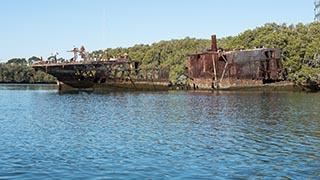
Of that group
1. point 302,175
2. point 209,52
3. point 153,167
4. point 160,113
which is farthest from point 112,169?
point 209,52

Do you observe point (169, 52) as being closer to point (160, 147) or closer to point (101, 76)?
A: point (101, 76)

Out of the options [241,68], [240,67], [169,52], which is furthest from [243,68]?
[169,52]

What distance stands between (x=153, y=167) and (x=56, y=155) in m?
4.45

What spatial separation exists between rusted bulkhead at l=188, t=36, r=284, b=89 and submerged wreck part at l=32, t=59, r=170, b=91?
9036 mm

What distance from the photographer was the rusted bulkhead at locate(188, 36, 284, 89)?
242ft

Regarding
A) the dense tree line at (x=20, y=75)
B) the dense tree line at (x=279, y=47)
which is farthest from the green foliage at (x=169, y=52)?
the dense tree line at (x=20, y=75)

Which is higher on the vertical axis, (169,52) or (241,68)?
(169,52)

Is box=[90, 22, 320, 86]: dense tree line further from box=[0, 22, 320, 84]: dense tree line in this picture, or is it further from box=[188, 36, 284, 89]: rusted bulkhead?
box=[188, 36, 284, 89]: rusted bulkhead

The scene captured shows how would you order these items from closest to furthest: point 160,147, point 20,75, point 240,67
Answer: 1. point 160,147
2. point 240,67
3. point 20,75

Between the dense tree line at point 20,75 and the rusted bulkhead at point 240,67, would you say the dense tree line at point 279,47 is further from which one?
the dense tree line at point 20,75

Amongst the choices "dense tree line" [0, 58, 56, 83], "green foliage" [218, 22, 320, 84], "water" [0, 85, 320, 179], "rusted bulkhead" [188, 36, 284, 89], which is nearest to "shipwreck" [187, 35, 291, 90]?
"rusted bulkhead" [188, 36, 284, 89]

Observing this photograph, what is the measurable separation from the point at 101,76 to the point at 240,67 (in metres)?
24.5

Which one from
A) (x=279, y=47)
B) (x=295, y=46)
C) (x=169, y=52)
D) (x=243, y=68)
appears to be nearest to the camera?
(x=243, y=68)

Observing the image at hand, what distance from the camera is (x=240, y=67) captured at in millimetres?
74562
